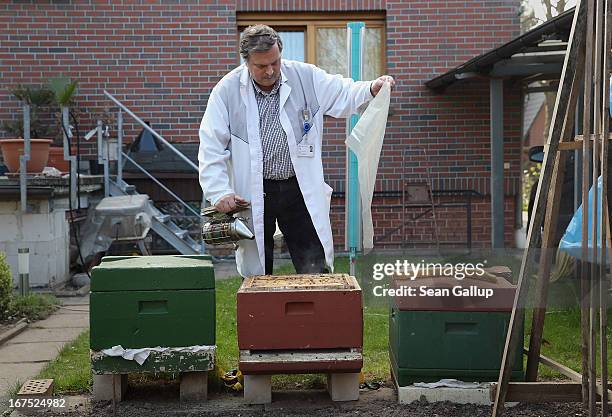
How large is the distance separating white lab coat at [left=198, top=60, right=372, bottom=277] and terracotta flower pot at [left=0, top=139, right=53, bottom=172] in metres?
4.31

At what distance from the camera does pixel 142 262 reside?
382cm

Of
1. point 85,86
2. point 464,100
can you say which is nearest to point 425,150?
point 464,100

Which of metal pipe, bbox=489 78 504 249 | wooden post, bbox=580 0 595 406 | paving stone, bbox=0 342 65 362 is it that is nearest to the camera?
wooden post, bbox=580 0 595 406

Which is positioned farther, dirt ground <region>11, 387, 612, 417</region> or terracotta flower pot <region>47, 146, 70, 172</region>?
terracotta flower pot <region>47, 146, 70, 172</region>

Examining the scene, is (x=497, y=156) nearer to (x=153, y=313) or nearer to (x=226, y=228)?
(x=226, y=228)

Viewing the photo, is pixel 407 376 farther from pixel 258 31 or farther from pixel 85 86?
pixel 85 86

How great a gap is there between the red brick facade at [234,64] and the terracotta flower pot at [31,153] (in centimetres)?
203

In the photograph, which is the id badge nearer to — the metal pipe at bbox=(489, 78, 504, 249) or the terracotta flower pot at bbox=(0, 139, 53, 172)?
the terracotta flower pot at bbox=(0, 139, 53, 172)

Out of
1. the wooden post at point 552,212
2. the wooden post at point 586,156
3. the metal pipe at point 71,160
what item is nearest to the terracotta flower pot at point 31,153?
the metal pipe at point 71,160

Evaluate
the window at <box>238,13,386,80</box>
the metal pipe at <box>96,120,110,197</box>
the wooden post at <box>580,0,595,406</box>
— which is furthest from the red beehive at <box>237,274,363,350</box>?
the window at <box>238,13,386,80</box>

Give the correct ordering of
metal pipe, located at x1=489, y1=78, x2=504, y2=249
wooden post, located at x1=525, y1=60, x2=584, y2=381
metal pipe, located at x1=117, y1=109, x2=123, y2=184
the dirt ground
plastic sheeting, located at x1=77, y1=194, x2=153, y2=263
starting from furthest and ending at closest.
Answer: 1. metal pipe, located at x1=117, y1=109, x2=123, y2=184
2. metal pipe, located at x1=489, y1=78, x2=504, y2=249
3. plastic sheeting, located at x1=77, y1=194, x2=153, y2=263
4. the dirt ground
5. wooden post, located at x1=525, y1=60, x2=584, y2=381

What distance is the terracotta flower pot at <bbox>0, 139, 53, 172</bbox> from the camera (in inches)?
306

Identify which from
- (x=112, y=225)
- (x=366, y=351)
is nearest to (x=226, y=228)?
(x=366, y=351)

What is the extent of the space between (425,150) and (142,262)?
6661mm
